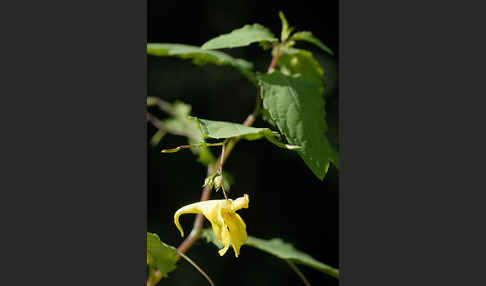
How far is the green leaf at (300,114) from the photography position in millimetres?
878

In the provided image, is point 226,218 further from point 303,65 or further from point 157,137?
point 157,137

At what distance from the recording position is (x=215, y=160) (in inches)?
47.9

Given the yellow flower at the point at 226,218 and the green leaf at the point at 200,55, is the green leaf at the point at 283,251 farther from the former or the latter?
the green leaf at the point at 200,55

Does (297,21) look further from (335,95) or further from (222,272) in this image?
(222,272)

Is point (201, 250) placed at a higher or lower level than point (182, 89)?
lower

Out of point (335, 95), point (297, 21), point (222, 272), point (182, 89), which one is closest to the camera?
point (297, 21)

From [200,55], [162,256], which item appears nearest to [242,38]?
[200,55]

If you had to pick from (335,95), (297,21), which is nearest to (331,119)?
(335,95)

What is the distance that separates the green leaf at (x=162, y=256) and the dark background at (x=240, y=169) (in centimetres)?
22

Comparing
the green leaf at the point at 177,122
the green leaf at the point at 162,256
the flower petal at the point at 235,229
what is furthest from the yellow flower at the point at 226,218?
the green leaf at the point at 177,122

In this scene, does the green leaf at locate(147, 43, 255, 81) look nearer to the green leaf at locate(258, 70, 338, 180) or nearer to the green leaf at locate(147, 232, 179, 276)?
the green leaf at locate(258, 70, 338, 180)

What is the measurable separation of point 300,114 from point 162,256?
0.33 m

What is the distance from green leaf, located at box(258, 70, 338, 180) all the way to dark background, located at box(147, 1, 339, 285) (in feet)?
0.73

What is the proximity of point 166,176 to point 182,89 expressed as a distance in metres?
0.25
